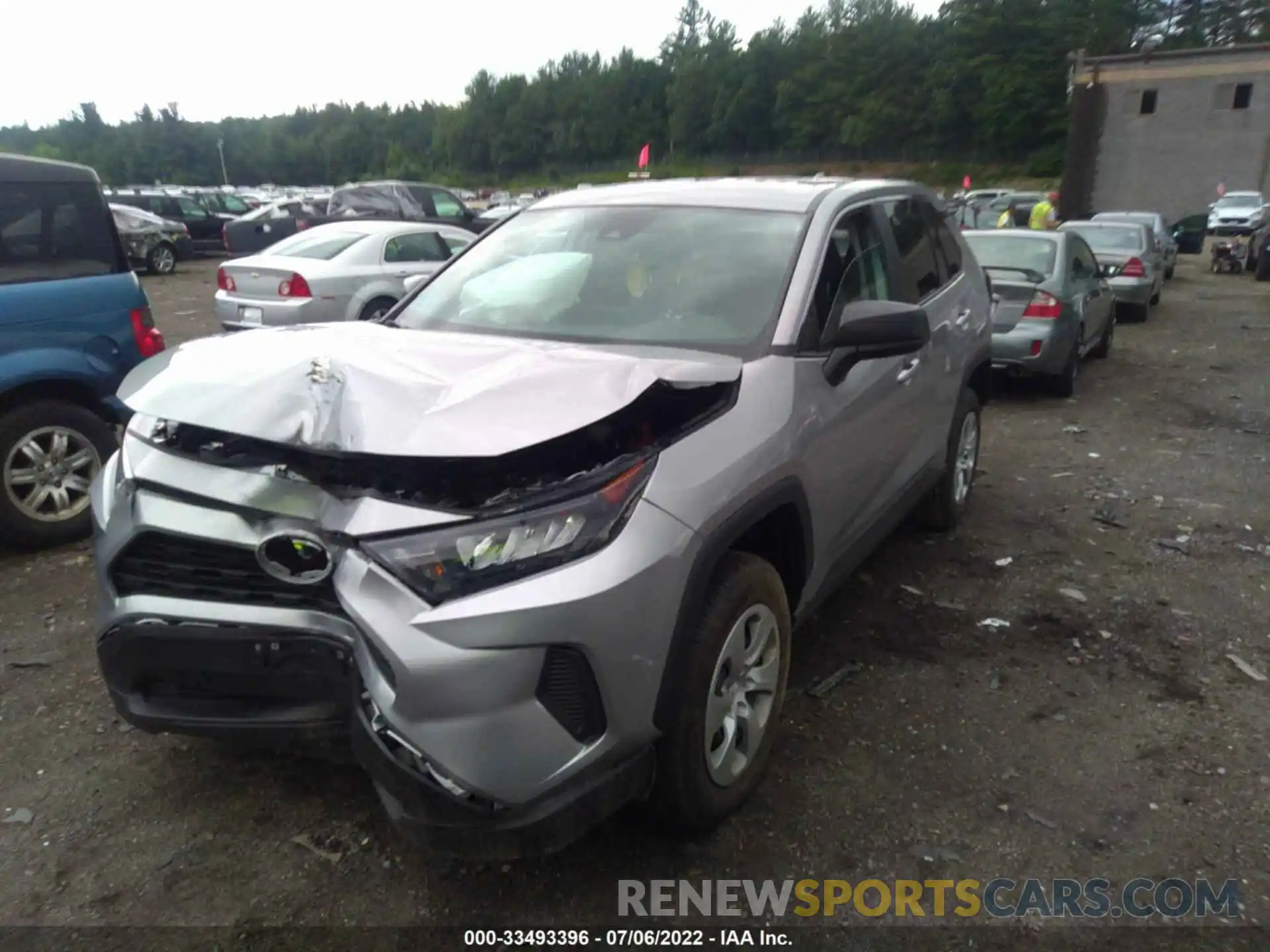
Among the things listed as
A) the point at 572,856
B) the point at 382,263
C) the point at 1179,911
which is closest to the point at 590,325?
the point at 572,856

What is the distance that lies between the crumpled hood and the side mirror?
1.38 ft

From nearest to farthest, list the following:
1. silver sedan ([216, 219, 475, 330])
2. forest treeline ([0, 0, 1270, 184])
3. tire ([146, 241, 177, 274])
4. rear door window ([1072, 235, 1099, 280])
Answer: rear door window ([1072, 235, 1099, 280]), silver sedan ([216, 219, 475, 330]), tire ([146, 241, 177, 274]), forest treeline ([0, 0, 1270, 184])

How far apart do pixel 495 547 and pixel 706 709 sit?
786 millimetres

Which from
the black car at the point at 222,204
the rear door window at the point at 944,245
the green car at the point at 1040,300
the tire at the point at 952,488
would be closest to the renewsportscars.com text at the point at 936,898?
the tire at the point at 952,488

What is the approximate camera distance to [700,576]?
238cm

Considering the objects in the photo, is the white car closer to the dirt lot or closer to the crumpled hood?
the dirt lot

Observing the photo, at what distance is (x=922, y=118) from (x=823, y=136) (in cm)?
928

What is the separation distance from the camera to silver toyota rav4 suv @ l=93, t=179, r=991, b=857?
2.08 m

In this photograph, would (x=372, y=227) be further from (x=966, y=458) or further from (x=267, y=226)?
(x=267, y=226)

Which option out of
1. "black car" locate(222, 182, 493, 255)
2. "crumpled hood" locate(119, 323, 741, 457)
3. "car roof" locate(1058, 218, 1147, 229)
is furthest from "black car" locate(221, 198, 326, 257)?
"crumpled hood" locate(119, 323, 741, 457)

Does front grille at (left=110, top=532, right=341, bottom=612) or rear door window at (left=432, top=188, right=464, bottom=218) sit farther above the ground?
rear door window at (left=432, top=188, right=464, bottom=218)

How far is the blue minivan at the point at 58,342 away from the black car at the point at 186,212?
A: 69.1 ft

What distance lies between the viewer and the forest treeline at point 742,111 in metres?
72.4

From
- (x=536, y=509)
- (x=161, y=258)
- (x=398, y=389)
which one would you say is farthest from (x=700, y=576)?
(x=161, y=258)
